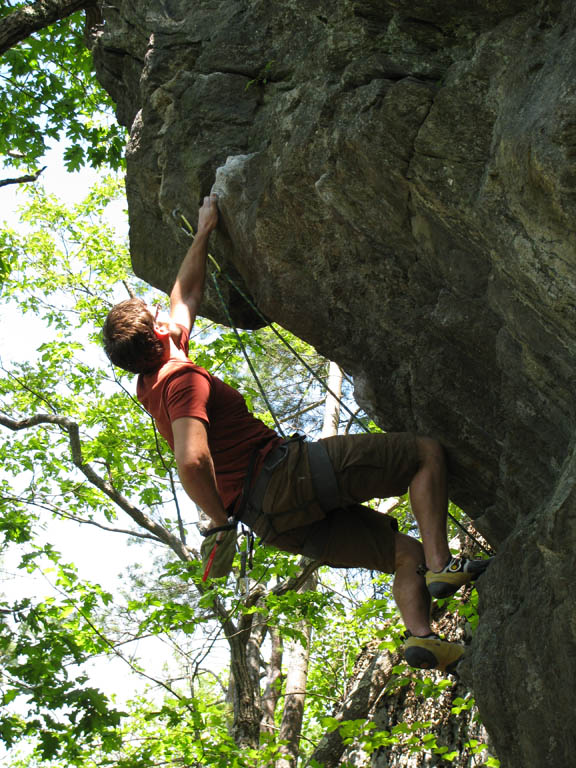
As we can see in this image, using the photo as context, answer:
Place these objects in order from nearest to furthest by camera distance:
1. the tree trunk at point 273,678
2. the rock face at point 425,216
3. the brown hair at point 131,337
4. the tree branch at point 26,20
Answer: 1. the rock face at point 425,216
2. the brown hair at point 131,337
3. the tree branch at point 26,20
4. the tree trunk at point 273,678

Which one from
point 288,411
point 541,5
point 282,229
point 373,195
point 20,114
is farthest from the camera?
point 288,411

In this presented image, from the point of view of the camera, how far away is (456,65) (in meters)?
3.14

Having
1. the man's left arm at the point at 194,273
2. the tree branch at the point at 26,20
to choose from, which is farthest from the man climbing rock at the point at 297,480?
the tree branch at the point at 26,20

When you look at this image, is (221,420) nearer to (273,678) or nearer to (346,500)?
(346,500)

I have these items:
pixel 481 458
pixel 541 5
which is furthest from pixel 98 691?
pixel 541 5

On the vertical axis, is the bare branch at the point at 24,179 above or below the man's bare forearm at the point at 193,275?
above

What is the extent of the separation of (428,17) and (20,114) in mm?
5844

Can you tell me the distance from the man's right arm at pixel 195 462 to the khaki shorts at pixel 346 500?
371mm

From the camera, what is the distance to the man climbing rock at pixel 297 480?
11.4ft

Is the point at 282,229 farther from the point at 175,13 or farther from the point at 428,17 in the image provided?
the point at 175,13

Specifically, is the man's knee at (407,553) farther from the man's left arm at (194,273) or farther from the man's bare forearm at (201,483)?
the man's left arm at (194,273)

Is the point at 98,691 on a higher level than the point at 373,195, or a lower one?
lower

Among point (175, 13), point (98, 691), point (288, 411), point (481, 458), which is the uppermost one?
point (288, 411)

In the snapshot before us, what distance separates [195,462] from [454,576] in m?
1.31
